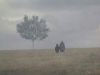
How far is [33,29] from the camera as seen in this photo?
4997 centimetres

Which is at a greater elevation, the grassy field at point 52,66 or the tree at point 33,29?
the tree at point 33,29

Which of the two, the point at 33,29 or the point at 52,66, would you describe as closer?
the point at 52,66

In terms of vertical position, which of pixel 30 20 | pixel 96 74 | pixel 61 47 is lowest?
pixel 96 74

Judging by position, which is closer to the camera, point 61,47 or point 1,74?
point 1,74

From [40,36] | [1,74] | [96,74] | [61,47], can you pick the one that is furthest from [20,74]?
[40,36]

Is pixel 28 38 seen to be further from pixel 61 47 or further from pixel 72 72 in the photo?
pixel 72 72

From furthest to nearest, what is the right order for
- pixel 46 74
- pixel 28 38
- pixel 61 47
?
pixel 28 38
pixel 61 47
pixel 46 74

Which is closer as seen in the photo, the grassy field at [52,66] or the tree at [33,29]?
the grassy field at [52,66]

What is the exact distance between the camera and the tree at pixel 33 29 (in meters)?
50.0

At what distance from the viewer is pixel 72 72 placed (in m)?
13.3

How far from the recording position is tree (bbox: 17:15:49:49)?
5000cm

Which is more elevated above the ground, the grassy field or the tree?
the tree

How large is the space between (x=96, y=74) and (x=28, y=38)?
38393mm

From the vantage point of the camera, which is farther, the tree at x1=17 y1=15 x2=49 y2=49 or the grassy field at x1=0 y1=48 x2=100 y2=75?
the tree at x1=17 y1=15 x2=49 y2=49
